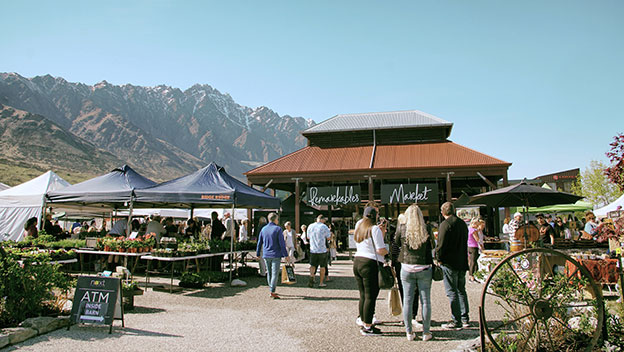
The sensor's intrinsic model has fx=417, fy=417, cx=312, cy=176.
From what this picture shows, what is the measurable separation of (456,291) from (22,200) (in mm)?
16732

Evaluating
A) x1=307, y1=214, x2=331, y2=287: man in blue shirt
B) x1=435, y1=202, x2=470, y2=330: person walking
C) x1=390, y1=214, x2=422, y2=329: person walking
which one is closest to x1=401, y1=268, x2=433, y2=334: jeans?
x1=390, y1=214, x2=422, y2=329: person walking

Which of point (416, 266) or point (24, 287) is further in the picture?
point (24, 287)

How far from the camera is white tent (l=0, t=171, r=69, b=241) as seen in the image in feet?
53.3

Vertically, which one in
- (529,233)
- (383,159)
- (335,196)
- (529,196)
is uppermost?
(383,159)

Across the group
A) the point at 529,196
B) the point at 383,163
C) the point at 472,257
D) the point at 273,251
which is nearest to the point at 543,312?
the point at 273,251

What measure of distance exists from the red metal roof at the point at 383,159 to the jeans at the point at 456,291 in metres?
15.0

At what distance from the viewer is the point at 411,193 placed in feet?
68.6

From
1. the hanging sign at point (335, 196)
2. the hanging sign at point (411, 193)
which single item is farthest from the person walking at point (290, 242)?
the hanging sign at point (411, 193)

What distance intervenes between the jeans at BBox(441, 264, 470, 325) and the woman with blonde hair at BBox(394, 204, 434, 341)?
758 mm

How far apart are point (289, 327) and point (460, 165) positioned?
16163mm

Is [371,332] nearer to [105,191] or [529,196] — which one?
[529,196]

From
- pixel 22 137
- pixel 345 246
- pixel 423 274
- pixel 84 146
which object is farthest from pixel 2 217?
pixel 84 146

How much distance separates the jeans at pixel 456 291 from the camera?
635cm

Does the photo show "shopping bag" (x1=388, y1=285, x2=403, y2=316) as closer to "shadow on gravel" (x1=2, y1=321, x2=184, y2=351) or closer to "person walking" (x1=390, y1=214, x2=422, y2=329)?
"person walking" (x1=390, y1=214, x2=422, y2=329)
